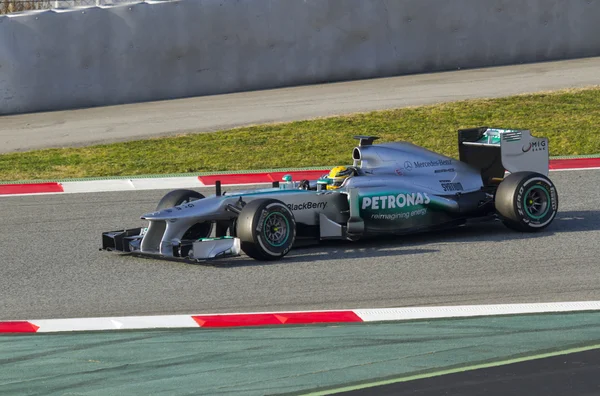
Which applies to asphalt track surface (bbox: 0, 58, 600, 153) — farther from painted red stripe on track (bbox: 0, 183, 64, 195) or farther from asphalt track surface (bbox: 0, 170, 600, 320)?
asphalt track surface (bbox: 0, 170, 600, 320)

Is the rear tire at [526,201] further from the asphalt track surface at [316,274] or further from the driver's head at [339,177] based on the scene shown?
the driver's head at [339,177]

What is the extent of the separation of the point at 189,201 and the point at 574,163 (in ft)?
20.3

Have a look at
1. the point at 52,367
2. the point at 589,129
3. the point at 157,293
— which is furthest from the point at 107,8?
the point at 52,367

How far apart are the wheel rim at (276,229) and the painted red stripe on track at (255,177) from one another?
4574 mm

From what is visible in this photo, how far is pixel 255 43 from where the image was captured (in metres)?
20.1

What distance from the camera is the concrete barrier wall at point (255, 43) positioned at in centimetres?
1920

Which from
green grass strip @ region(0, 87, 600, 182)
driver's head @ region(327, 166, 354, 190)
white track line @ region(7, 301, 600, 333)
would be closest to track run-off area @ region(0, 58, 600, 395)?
white track line @ region(7, 301, 600, 333)

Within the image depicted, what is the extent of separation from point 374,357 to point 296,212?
330cm

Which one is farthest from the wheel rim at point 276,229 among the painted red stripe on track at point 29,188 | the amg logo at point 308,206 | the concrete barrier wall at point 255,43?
Result: the concrete barrier wall at point 255,43

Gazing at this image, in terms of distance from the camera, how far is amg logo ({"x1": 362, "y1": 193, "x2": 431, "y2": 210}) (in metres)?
9.87

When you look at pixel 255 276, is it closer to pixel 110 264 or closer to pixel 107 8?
pixel 110 264

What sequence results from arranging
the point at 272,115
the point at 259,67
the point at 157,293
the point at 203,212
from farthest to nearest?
the point at 259,67, the point at 272,115, the point at 203,212, the point at 157,293

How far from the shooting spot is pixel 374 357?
259 inches

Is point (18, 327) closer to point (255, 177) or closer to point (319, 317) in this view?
point (319, 317)
